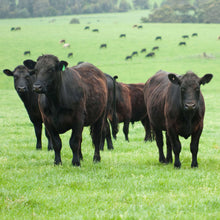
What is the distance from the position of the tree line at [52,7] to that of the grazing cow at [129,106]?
394 ft

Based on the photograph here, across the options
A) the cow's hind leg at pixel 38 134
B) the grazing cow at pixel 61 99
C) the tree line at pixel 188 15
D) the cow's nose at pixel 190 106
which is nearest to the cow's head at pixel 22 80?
the cow's hind leg at pixel 38 134

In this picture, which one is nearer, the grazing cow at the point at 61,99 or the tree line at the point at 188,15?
the grazing cow at the point at 61,99

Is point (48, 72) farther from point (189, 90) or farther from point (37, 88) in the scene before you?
point (189, 90)

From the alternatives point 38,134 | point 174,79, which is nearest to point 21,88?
point 38,134

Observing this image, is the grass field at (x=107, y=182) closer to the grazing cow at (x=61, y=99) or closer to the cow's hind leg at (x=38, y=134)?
the cow's hind leg at (x=38, y=134)

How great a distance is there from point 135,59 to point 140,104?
44.7m

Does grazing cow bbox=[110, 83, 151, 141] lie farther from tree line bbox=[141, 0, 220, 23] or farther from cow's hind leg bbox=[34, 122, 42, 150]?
tree line bbox=[141, 0, 220, 23]

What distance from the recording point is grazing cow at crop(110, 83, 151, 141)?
539 inches

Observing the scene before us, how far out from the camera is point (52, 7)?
455 ft

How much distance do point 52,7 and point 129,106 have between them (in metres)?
131

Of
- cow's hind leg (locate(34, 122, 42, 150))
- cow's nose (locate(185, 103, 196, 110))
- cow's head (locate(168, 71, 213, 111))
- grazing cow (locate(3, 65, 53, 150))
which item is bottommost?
cow's hind leg (locate(34, 122, 42, 150))

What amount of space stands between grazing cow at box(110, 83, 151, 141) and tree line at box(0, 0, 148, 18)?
394ft

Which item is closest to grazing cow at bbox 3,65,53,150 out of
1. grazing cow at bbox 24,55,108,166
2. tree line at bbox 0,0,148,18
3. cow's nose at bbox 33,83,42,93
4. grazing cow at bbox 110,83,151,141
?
grazing cow at bbox 24,55,108,166

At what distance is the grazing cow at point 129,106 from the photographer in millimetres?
13693
